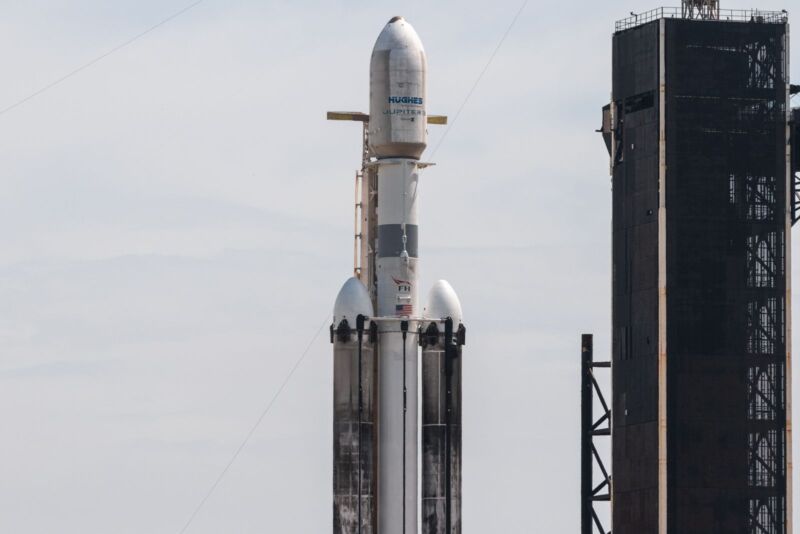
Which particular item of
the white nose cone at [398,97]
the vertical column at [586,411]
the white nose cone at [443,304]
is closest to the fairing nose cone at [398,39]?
the white nose cone at [398,97]

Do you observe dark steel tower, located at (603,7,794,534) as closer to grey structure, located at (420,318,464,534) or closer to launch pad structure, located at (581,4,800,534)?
launch pad structure, located at (581,4,800,534)

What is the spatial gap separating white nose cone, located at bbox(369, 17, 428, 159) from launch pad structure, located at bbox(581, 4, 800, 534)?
16.0 meters

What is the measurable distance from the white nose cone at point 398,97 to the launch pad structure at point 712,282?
1597 cm

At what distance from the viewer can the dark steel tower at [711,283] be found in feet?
601

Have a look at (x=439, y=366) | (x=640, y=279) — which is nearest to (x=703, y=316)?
(x=640, y=279)

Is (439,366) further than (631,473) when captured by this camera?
No

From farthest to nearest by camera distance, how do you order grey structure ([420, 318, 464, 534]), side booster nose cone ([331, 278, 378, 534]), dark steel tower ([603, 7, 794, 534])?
1. dark steel tower ([603, 7, 794, 534])
2. grey structure ([420, 318, 464, 534])
3. side booster nose cone ([331, 278, 378, 534])

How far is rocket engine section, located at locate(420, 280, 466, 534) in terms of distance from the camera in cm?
17275

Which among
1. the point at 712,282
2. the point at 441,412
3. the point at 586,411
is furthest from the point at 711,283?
the point at 441,412

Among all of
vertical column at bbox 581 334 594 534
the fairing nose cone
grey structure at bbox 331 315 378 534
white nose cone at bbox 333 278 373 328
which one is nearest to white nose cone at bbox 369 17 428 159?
the fairing nose cone

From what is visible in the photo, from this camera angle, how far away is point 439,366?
174 meters

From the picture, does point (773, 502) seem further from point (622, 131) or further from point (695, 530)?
point (622, 131)

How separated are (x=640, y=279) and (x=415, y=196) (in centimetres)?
1695

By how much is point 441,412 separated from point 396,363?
127 inches
